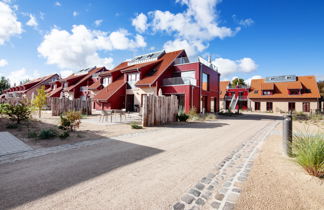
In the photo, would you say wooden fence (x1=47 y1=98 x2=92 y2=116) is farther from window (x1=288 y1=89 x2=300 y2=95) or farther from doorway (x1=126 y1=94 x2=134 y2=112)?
window (x1=288 y1=89 x2=300 y2=95)

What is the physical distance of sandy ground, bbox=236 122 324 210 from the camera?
230 cm

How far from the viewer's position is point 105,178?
3045mm

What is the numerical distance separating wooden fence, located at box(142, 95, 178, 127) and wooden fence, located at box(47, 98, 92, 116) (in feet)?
30.5

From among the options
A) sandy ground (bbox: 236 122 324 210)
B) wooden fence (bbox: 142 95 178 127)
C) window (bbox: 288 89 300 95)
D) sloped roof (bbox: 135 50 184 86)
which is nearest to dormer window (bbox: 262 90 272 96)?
window (bbox: 288 89 300 95)

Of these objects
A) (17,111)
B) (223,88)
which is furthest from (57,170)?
(223,88)

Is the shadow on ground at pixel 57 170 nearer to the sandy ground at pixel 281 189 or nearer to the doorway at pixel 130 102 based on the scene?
the sandy ground at pixel 281 189

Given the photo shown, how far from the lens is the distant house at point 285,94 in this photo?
2739 centimetres

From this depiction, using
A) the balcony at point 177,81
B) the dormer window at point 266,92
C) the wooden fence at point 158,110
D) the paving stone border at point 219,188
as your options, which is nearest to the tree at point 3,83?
the balcony at point 177,81

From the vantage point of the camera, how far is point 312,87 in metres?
28.0

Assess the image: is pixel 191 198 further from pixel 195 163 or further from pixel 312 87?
pixel 312 87

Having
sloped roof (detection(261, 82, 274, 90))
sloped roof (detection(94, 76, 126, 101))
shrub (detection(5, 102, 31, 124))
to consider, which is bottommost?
shrub (detection(5, 102, 31, 124))

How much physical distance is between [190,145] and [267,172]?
8.35ft

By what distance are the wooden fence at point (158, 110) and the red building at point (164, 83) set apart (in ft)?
16.3

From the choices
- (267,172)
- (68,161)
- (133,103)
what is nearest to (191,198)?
(267,172)
